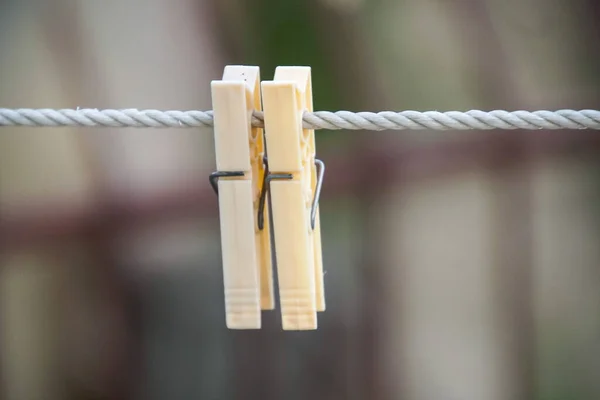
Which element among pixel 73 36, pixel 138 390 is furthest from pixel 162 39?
pixel 138 390

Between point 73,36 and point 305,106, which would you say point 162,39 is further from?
point 305,106

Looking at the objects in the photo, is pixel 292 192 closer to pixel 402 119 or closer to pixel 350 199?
pixel 402 119

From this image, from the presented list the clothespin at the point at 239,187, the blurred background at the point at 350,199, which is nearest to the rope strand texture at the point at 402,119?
the clothespin at the point at 239,187

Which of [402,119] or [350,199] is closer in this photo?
[402,119]

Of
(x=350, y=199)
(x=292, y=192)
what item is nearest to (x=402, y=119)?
(x=292, y=192)

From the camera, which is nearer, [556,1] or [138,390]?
[556,1]
